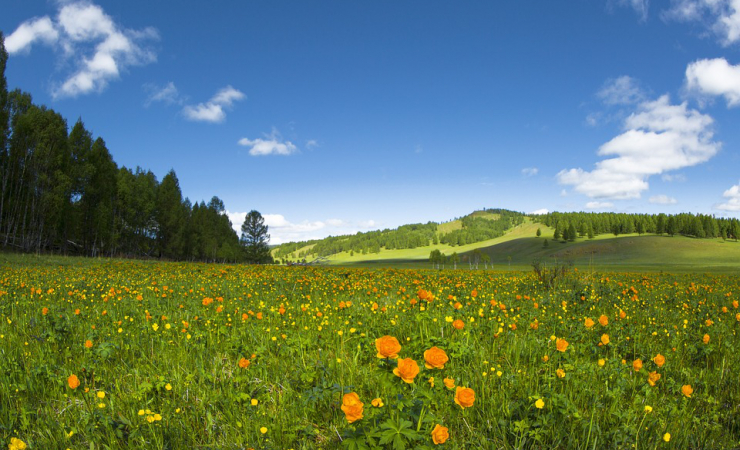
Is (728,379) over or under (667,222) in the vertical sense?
under

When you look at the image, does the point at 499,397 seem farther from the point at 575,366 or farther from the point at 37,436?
the point at 37,436

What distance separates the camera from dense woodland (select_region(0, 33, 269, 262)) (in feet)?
108

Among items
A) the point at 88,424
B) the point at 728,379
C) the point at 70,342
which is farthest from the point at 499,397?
the point at 70,342

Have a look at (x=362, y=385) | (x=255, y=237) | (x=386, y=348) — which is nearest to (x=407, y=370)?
(x=386, y=348)

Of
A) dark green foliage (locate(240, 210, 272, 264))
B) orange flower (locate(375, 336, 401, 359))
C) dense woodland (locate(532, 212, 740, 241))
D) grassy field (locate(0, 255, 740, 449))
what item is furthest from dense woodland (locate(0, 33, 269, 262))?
dense woodland (locate(532, 212, 740, 241))

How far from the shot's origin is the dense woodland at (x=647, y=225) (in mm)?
117938

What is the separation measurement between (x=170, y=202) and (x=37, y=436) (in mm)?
58839

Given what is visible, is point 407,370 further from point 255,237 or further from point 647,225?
point 647,225

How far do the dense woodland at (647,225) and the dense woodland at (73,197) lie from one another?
5499 inches

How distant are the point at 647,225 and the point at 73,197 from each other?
172140mm

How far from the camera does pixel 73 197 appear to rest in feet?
128

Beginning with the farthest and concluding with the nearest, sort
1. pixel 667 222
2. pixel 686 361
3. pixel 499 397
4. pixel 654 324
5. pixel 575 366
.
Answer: pixel 667 222 < pixel 654 324 < pixel 686 361 < pixel 575 366 < pixel 499 397

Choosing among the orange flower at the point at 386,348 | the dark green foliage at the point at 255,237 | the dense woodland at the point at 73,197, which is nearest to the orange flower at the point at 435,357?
the orange flower at the point at 386,348

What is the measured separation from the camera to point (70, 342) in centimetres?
437
